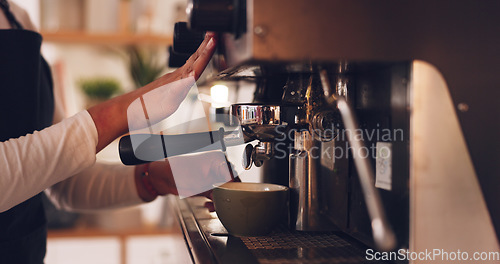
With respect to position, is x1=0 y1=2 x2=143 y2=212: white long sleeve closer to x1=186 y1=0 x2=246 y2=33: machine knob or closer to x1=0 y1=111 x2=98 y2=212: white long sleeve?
x1=0 y1=111 x2=98 y2=212: white long sleeve

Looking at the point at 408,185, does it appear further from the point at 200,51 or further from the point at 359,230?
the point at 200,51

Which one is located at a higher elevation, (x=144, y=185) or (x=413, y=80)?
(x=413, y=80)

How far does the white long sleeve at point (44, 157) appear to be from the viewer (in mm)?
579

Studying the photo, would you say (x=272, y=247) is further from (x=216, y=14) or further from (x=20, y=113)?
(x=20, y=113)

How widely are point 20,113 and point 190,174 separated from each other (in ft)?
1.12

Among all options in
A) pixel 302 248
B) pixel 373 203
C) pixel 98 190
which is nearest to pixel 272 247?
pixel 302 248

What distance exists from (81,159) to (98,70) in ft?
4.57

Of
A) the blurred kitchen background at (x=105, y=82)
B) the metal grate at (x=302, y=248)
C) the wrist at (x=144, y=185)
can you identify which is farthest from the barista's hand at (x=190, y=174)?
the blurred kitchen background at (x=105, y=82)

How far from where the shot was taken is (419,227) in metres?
0.48

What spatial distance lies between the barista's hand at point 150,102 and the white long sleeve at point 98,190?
0.38 metres

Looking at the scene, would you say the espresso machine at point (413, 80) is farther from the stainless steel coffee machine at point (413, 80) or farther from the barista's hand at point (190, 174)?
the barista's hand at point (190, 174)

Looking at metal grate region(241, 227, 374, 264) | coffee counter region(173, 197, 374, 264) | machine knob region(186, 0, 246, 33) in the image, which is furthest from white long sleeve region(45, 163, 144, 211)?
machine knob region(186, 0, 246, 33)

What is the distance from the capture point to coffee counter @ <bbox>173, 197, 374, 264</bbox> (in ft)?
1.74

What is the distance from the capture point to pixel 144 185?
969mm
